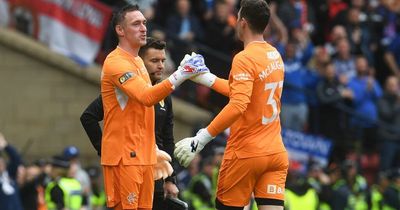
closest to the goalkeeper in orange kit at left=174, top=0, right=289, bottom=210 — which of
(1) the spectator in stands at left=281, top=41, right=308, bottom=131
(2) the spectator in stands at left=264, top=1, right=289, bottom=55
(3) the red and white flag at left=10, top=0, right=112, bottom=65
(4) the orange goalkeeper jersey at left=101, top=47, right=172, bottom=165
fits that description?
(4) the orange goalkeeper jersey at left=101, top=47, right=172, bottom=165

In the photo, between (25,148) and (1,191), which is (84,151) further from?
(1,191)

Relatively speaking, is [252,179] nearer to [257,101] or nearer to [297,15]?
[257,101]

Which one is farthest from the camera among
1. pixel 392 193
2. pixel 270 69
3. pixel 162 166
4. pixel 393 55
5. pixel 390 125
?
pixel 393 55

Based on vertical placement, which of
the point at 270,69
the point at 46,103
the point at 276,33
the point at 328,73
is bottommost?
the point at 270,69

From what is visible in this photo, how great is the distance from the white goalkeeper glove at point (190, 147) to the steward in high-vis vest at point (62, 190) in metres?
4.97

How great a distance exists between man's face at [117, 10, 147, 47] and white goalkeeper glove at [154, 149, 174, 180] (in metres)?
0.99

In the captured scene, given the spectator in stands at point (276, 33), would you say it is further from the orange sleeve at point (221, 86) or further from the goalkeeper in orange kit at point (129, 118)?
the goalkeeper in orange kit at point (129, 118)

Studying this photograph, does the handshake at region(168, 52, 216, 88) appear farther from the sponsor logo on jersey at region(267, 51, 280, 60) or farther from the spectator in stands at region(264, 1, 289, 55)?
the spectator in stands at region(264, 1, 289, 55)

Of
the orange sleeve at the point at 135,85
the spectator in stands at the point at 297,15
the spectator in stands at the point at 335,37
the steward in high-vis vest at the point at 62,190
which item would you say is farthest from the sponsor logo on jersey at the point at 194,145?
the spectator in stands at the point at 335,37

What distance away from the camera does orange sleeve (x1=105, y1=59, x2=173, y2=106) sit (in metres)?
9.75

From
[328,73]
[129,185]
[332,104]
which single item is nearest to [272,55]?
[129,185]

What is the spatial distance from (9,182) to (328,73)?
6638mm

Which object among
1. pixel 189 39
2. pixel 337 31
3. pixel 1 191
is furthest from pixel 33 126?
pixel 337 31

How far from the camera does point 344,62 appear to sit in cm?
2080
